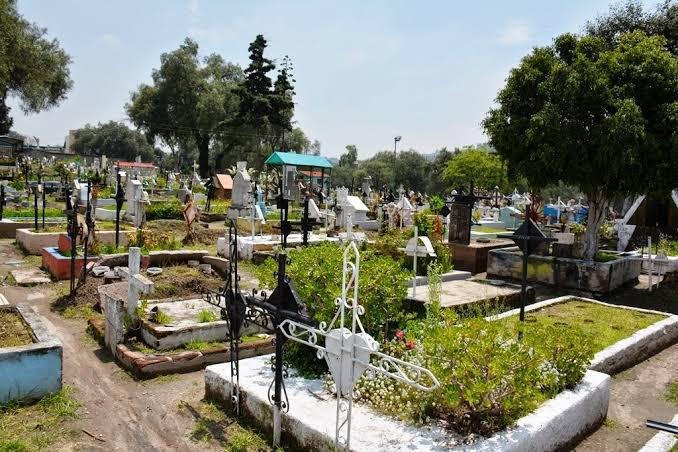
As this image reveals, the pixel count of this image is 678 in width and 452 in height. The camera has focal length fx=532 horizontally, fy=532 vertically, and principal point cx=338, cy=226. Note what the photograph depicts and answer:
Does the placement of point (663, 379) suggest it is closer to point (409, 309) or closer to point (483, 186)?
point (409, 309)

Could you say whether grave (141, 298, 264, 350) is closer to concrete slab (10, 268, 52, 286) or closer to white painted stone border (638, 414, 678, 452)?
concrete slab (10, 268, 52, 286)

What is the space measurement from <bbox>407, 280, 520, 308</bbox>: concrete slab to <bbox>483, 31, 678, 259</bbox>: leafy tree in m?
3.27

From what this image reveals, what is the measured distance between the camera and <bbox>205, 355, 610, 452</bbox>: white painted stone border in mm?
3955

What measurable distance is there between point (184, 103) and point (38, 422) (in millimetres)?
48780

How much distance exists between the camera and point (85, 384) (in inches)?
234

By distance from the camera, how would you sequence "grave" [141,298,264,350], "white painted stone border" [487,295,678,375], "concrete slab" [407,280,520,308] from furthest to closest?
"concrete slab" [407,280,520,308] < "grave" [141,298,264,350] < "white painted stone border" [487,295,678,375]

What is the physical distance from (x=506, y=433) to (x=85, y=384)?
14.8ft

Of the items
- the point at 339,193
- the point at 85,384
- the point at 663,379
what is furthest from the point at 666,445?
the point at 339,193

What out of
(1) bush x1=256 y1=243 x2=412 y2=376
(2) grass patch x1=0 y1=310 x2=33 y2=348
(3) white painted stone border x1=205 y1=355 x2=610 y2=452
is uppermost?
(1) bush x1=256 y1=243 x2=412 y2=376

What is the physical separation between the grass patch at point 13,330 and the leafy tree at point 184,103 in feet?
141

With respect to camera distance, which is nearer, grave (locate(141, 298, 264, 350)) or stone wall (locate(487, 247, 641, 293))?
grave (locate(141, 298, 264, 350))

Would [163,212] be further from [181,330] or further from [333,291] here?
[333,291]

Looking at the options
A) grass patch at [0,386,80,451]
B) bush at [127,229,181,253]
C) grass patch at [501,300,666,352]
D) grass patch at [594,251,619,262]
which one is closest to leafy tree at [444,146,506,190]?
grass patch at [594,251,619,262]

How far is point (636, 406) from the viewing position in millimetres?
5848
